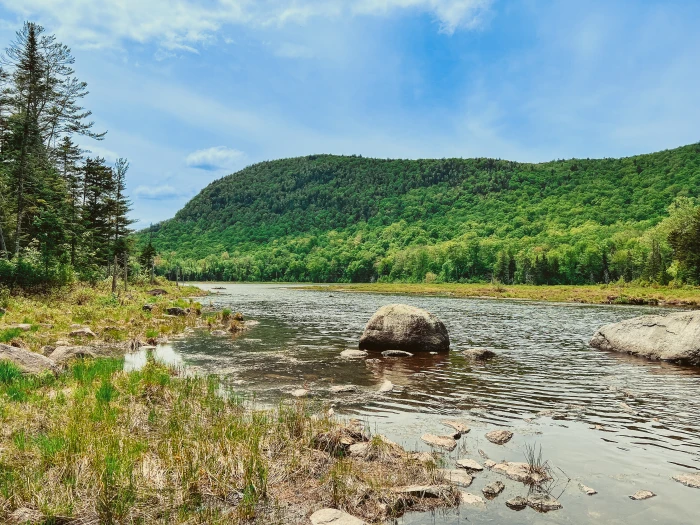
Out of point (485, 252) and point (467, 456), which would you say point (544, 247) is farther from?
point (467, 456)

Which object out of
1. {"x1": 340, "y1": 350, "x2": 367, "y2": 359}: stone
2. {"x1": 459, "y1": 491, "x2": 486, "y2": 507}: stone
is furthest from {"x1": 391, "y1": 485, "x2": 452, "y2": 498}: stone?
{"x1": 340, "y1": 350, "x2": 367, "y2": 359}: stone

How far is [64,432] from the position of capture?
7.66m

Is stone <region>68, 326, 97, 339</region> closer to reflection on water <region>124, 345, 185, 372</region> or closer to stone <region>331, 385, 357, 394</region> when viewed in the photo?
reflection on water <region>124, 345, 185, 372</region>

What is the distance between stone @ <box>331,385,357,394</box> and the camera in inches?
547

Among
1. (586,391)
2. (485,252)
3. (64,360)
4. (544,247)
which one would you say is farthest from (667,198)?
(64,360)

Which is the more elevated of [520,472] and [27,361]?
[27,361]

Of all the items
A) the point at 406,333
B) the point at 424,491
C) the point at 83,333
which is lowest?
the point at 424,491

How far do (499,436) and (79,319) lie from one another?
2444cm

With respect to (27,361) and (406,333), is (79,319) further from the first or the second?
(406,333)

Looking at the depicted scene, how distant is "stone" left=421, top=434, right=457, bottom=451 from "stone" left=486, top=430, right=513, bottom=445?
92 cm

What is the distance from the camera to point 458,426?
10500mm

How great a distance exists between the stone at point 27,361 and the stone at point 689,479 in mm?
15153

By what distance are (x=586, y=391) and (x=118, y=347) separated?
1945 cm

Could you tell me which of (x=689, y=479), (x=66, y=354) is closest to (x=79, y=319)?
(x=66, y=354)
